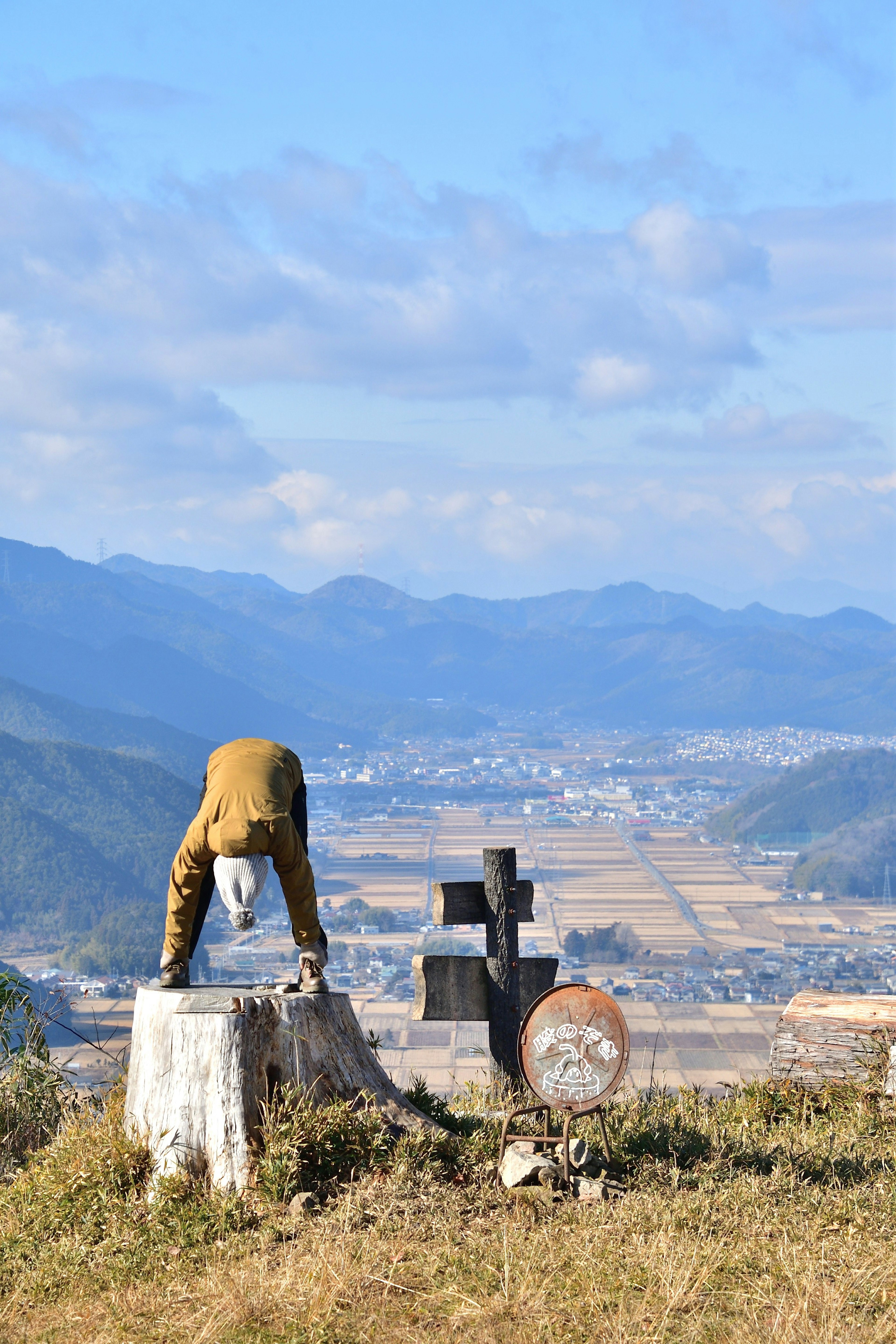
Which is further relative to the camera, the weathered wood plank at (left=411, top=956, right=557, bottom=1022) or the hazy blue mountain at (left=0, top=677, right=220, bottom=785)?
the hazy blue mountain at (left=0, top=677, right=220, bottom=785)

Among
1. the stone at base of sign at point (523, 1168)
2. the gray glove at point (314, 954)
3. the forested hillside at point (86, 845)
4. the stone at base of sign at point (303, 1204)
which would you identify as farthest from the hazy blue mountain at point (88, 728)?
the stone at base of sign at point (303, 1204)

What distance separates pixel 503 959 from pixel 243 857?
98.5 inches

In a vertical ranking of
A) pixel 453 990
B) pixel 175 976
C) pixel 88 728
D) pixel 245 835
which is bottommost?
pixel 453 990

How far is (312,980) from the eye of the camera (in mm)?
6398

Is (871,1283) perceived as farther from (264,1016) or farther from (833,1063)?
(833,1063)

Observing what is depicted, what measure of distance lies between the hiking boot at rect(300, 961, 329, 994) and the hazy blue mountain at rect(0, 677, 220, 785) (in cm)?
14672

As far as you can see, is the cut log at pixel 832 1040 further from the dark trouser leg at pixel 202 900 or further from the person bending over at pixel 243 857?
the dark trouser leg at pixel 202 900

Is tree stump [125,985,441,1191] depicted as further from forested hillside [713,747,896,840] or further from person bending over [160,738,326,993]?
forested hillside [713,747,896,840]

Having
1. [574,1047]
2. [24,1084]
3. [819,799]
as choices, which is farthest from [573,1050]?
[819,799]

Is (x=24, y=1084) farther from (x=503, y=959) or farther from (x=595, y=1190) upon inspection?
(x=595, y=1190)

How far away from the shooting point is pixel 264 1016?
19.7ft

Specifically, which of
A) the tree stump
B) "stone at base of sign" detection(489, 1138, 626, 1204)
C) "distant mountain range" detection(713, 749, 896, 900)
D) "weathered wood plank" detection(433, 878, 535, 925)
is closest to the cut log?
"weathered wood plank" detection(433, 878, 535, 925)

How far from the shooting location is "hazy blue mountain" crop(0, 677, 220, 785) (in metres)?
158

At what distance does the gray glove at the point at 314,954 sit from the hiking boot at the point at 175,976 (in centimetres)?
63
